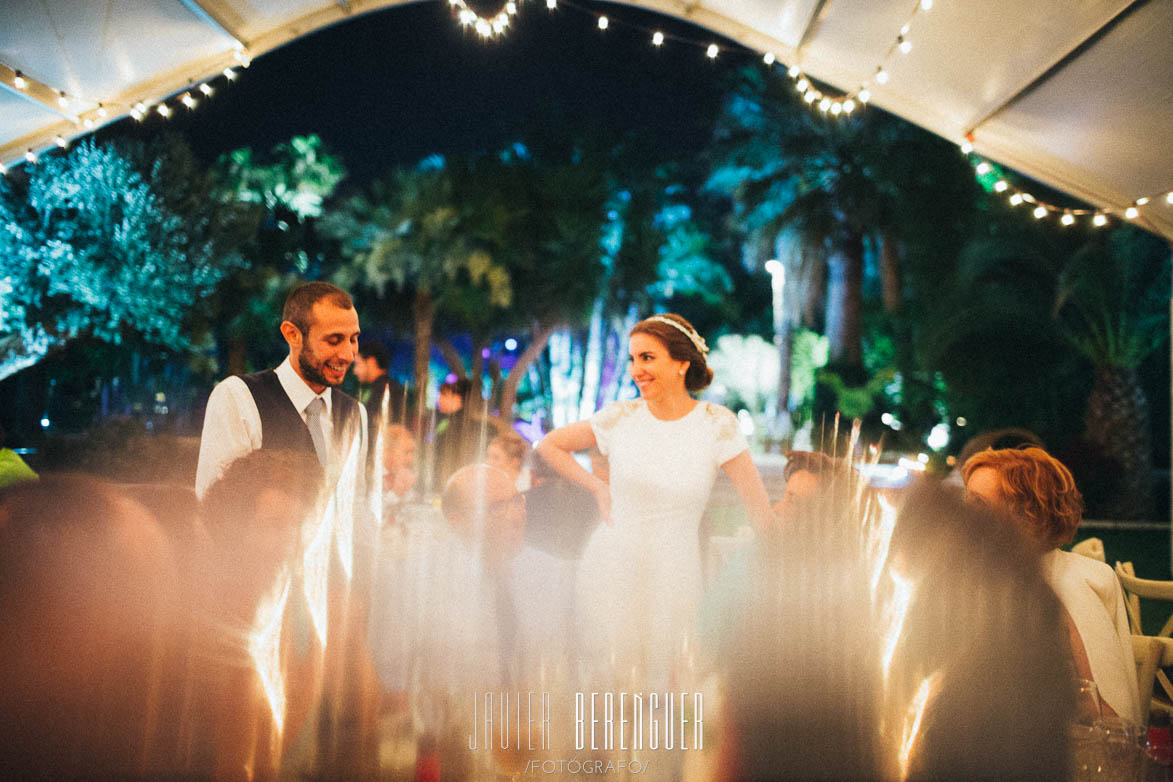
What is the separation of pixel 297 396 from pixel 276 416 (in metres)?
0.11

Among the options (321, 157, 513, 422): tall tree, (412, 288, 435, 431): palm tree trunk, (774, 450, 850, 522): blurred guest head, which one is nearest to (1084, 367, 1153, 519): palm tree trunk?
(774, 450, 850, 522): blurred guest head

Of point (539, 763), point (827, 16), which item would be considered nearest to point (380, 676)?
point (539, 763)

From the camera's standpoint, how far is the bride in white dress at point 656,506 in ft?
10.3

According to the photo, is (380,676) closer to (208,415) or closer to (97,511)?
(208,415)

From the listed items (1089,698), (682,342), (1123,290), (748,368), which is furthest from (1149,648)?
(748,368)

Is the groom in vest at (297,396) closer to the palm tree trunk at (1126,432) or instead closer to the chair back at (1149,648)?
the chair back at (1149,648)

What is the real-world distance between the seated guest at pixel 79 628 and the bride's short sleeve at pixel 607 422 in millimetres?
1955

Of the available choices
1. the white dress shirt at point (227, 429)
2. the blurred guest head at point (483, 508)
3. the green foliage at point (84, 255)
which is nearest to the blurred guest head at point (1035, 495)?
the blurred guest head at point (483, 508)

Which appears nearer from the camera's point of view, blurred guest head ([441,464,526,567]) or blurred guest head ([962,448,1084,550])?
blurred guest head ([962,448,1084,550])

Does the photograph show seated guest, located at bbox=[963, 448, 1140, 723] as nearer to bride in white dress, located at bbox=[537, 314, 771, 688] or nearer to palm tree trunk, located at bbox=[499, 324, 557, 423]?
bride in white dress, located at bbox=[537, 314, 771, 688]

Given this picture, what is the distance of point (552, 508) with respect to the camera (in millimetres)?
4254

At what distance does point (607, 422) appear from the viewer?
3363 millimetres

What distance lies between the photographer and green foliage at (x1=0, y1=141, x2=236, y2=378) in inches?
454

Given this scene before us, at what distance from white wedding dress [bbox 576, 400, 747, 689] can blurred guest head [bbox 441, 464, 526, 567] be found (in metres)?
0.57
